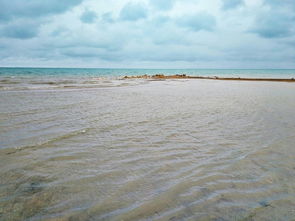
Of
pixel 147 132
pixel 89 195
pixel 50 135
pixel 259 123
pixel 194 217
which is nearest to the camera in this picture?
pixel 194 217

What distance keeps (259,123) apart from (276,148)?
8.44ft

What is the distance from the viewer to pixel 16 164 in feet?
12.9

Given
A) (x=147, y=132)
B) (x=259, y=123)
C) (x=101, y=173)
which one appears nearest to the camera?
(x=101, y=173)

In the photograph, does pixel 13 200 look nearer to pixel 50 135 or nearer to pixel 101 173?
pixel 101 173

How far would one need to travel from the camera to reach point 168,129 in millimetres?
6453

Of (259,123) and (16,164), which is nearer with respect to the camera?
(16,164)

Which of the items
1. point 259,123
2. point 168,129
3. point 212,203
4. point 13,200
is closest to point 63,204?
point 13,200

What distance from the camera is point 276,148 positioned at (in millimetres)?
4828

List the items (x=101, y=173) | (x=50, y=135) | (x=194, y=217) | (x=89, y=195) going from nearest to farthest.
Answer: (x=194, y=217), (x=89, y=195), (x=101, y=173), (x=50, y=135)

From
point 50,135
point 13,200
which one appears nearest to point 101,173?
point 13,200

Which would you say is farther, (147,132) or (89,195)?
(147,132)

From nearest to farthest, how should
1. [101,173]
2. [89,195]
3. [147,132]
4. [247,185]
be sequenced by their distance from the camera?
1. [89,195]
2. [247,185]
3. [101,173]
4. [147,132]

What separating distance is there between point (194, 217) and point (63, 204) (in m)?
1.70

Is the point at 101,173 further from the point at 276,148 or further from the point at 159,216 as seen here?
the point at 276,148
